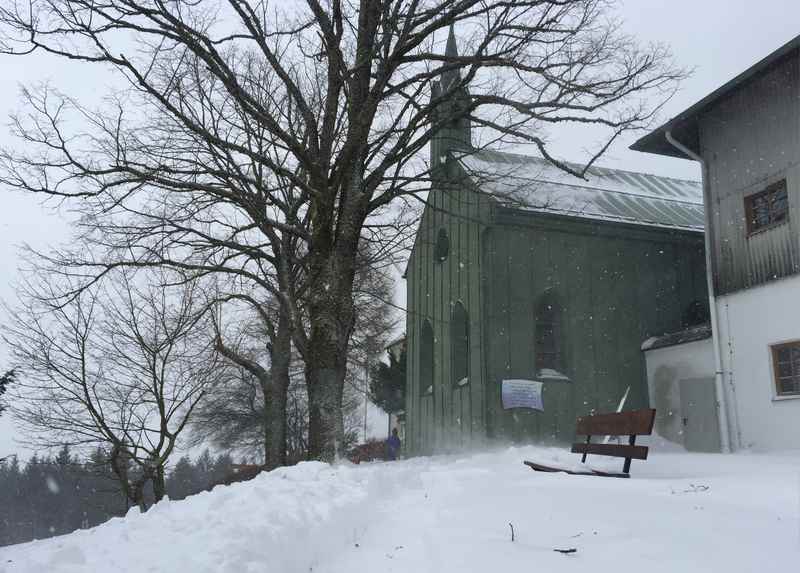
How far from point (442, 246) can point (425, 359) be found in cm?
384

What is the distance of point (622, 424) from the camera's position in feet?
29.6

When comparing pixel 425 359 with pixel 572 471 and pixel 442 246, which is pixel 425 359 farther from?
pixel 572 471

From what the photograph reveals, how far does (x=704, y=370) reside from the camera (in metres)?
16.1

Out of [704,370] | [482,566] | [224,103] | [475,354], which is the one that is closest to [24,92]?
[224,103]

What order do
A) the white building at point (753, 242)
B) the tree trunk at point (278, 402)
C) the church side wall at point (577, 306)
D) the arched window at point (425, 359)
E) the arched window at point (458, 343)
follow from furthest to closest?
the arched window at point (425, 359)
the arched window at point (458, 343)
the tree trunk at point (278, 402)
the church side wall at point (577, 306)
the white building at point (753, 242)

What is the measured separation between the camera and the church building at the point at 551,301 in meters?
17.3

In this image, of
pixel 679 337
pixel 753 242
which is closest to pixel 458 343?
pixel 679 337

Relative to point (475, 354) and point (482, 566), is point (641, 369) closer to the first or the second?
point (475, 354)

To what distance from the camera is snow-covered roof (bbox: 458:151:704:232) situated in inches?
746

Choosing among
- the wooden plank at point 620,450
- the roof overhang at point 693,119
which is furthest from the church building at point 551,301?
the wooden plank at point 620,450

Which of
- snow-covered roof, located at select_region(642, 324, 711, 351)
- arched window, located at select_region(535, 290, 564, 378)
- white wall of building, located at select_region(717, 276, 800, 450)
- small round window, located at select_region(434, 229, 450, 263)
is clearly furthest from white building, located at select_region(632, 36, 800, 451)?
small round window, located at select_region(434, 229, 450, 263)

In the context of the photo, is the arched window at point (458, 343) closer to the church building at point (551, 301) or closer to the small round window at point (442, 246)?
the church building at point (551, 301)

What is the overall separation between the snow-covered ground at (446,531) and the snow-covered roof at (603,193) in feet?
39.6

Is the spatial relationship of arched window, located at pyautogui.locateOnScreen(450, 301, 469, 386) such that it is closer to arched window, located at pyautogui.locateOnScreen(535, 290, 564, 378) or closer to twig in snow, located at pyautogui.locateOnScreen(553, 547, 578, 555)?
arched window, located at pyautogui.locateOnScreen(535, 290, 564, 378)
